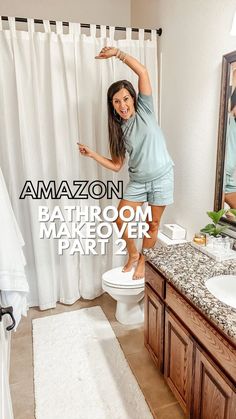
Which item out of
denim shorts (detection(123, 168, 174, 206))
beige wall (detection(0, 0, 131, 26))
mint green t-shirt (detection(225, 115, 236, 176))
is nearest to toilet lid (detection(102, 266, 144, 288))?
denim shorts (detection(123, 168, 174, 206))

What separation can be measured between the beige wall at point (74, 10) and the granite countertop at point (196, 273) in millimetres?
2272

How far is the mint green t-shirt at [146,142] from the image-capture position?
2039mm

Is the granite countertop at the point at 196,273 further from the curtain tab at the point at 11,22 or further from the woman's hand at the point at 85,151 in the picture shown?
the curtain tab at the point at 11,22

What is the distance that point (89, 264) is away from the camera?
8.59ft

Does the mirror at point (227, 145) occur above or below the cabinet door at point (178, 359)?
above

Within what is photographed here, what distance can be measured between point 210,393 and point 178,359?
273 mm

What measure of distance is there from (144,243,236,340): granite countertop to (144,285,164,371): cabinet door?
22 centimetres

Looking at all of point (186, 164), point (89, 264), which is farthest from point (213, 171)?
point (89, 264)

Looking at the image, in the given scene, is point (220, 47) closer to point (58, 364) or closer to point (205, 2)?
point (205, 2)

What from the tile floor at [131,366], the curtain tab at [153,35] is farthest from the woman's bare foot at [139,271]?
the curtain tab at [153,35]

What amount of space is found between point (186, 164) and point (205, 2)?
1.00 metres

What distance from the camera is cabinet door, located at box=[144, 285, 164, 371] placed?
1640 millimetres

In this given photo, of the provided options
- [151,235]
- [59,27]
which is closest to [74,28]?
[59,27]

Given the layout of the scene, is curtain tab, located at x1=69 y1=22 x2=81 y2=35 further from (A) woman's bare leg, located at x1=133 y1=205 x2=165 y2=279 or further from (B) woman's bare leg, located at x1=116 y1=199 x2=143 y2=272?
(A) woman's bare leg, located at x1=133 y1=205 x2=165 y2=279
